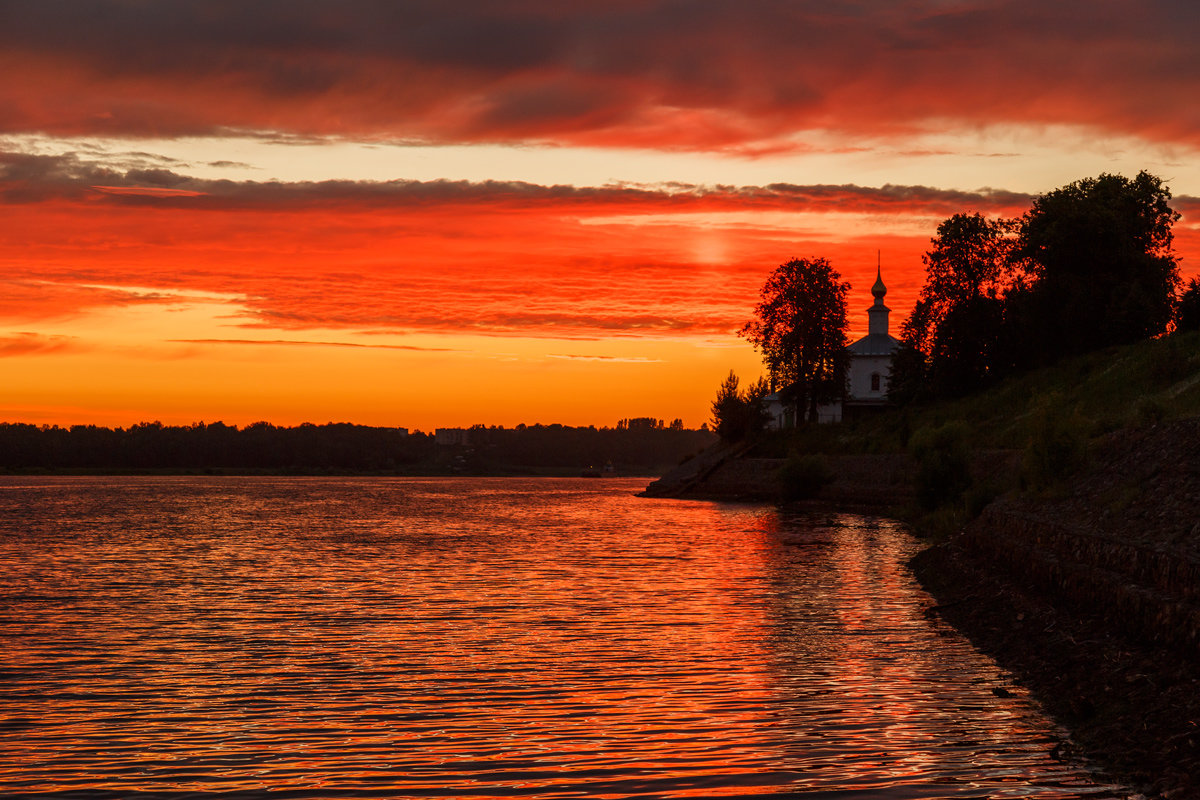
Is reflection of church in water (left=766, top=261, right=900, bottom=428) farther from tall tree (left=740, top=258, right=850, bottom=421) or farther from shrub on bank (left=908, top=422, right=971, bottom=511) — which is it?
shrub on bank (left=908, top=422, right=971, bottom=511)

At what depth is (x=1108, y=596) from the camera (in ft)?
67.9

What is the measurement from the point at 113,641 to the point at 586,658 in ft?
33.2

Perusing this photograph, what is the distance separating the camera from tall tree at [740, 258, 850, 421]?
371 feet

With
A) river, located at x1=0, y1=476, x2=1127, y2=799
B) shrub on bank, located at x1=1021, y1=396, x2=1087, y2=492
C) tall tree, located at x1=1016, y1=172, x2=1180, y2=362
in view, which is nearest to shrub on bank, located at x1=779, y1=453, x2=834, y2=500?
tall tree, located at x1=1016, y1=172, x2=1180, y2=362

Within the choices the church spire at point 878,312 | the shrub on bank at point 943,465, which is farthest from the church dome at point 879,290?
the shrub on bank at point 943,465

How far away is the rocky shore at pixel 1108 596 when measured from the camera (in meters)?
14.8

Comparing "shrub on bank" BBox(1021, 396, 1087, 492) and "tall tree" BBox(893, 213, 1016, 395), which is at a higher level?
"tall tree" BBox(893, 213, 1016, 395)

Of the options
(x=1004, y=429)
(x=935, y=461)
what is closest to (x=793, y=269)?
(x=1004, y=429)

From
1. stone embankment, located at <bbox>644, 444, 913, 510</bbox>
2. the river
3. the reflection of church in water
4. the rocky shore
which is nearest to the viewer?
the river

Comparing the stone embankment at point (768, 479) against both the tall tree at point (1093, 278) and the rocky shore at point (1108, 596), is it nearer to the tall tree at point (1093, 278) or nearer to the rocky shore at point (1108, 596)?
the tall tree at point (1093, 278)

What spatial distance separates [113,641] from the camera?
935 inches

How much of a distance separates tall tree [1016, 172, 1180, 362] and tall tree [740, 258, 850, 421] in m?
20.7

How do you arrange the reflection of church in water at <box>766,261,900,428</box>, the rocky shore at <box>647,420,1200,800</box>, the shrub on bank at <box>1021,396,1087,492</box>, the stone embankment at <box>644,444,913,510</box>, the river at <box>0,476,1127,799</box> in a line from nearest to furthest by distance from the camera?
the river at <box>0,476,1127,799</box>
the rocky shore at <box>647,420,1200,800</box>
the shrub on bank at <box>1021,396,1087,492</box>
the stone embankment at <box>644,444,913,510</box>
the reflection of church in water at <box>766,261,900,428</box>

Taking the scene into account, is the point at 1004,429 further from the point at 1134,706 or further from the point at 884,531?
the point at 1134,706
